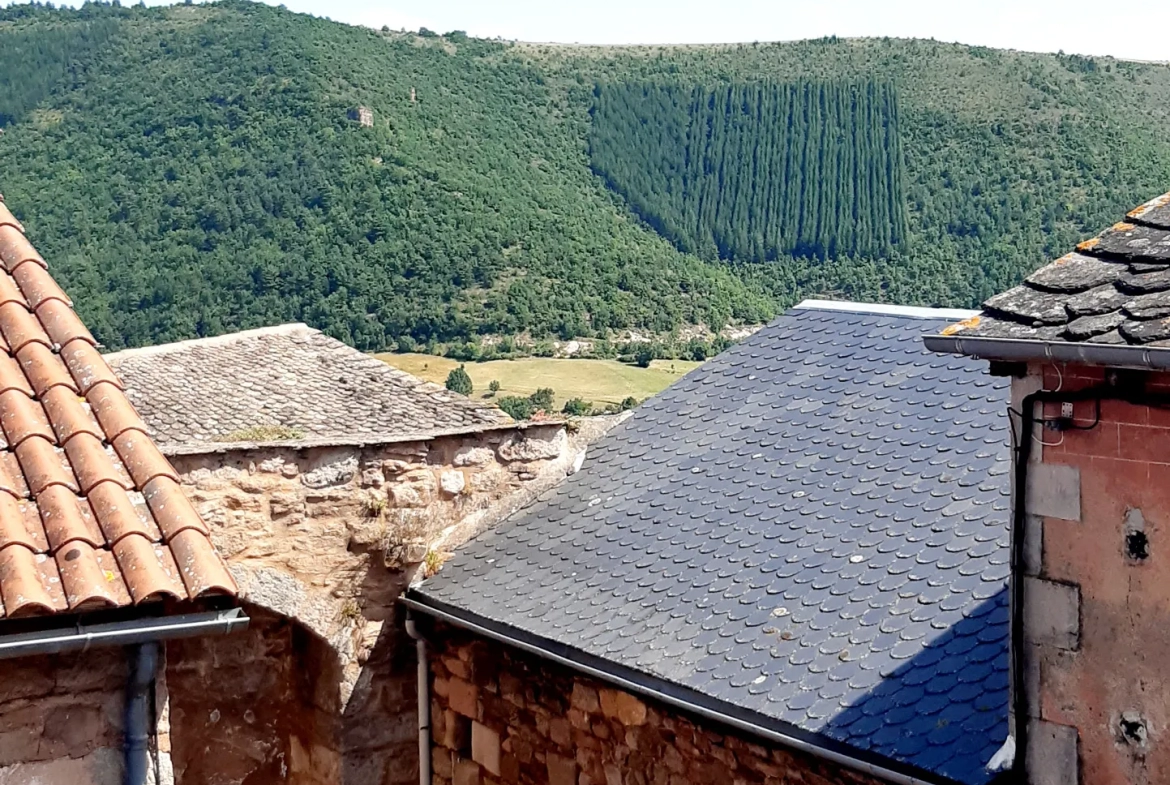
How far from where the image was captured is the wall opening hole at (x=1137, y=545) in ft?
14.5

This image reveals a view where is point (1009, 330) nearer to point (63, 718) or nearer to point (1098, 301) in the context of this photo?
point (1098, 301)

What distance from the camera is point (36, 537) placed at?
391cm

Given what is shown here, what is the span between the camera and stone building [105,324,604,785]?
839 cm

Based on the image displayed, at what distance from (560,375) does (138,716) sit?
27.7 meters

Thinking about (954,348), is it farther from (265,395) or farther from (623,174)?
(623,174)

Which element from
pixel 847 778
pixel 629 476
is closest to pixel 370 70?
pixel 629 476

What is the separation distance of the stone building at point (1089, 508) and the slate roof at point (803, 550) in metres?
0.53

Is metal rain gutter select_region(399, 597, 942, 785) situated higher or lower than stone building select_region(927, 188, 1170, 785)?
lower

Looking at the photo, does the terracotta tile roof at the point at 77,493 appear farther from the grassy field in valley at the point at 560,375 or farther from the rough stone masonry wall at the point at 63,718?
the grassy field in valley at the point at 560,375

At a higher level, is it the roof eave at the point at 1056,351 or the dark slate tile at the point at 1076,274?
the dark slate tile at the point at 1076,274

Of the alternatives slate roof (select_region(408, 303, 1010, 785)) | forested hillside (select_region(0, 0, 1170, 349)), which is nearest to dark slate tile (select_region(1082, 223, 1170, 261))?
slate roof (select_region(408, 303, 1010, 785))

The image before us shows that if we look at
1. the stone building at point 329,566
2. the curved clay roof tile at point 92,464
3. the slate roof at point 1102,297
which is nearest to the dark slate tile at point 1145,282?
the slate roof at point 1102,297

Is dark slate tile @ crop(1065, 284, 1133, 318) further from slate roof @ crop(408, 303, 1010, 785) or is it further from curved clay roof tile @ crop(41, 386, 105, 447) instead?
curved clay roof tile @ crop(41, 386, 105, 447)

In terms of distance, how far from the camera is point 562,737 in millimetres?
7387
